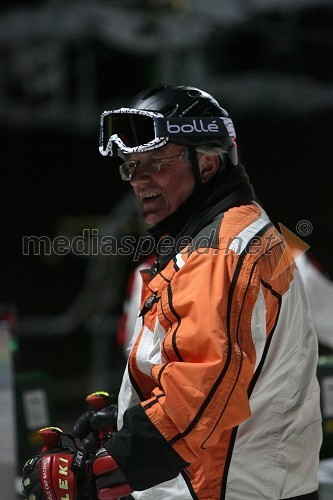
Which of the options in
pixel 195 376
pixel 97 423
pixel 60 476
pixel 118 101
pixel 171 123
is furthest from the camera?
pixel 118 101

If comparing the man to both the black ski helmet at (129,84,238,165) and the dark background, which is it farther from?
the dark background

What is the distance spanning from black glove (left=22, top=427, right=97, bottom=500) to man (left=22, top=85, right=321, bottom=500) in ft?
0.13

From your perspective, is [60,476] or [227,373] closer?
[227,373]

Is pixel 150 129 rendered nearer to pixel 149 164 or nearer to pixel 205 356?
pixel 149 164

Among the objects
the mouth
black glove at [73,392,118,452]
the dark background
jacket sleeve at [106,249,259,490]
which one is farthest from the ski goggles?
the dark background

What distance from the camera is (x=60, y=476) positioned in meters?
1.85

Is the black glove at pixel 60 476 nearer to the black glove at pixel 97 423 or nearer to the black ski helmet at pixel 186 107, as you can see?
the black glove at pixel 97 423

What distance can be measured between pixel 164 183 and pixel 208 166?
11 centimetres

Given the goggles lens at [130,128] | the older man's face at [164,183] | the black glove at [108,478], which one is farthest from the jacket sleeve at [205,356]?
the goggles lens at [130,128]

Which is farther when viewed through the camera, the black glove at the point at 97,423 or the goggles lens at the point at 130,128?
the black glove at the point at 97,423

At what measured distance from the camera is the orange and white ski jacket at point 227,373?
68.0 inches

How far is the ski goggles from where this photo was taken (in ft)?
6.51

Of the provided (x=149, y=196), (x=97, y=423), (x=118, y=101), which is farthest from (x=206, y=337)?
(x=118, y=101)

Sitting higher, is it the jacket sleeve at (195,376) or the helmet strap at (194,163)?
the helmet strap at (194,163)
